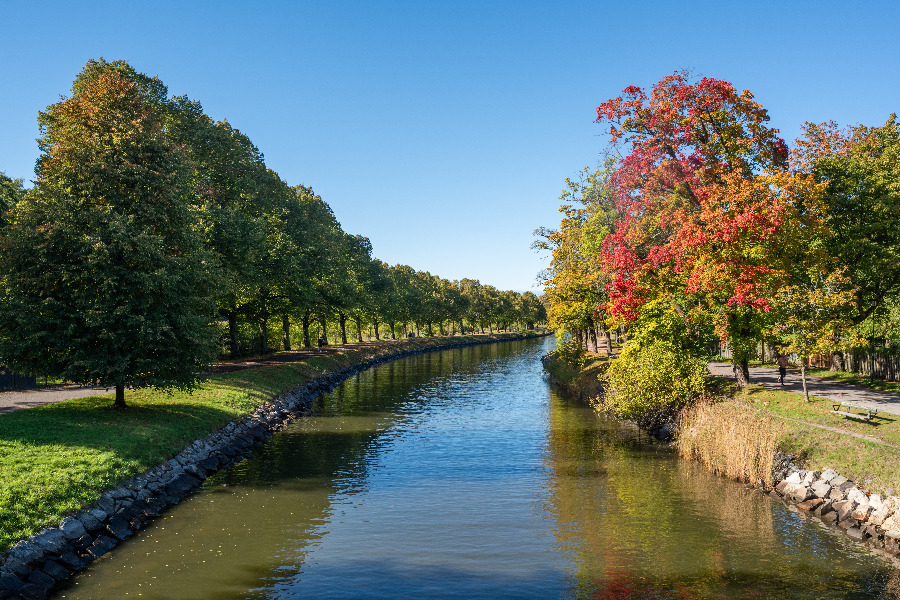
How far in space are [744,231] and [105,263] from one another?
30577mm

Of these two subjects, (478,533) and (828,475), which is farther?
(828,475)

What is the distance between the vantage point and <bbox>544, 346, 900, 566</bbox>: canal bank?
1866 cm

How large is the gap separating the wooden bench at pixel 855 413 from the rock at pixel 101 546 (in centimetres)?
2842

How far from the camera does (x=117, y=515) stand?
63.5 feet

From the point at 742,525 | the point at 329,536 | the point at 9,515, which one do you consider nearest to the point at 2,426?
the point at 9,515

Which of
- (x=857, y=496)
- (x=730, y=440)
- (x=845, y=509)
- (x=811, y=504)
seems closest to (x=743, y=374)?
(x=730, y=440)

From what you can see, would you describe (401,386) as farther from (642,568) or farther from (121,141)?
(642,568)

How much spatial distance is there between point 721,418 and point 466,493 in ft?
41.1

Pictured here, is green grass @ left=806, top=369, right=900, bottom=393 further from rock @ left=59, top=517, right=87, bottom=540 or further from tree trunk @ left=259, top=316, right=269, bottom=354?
tree trunk @ left=259, top=316, right=269, bottom=354

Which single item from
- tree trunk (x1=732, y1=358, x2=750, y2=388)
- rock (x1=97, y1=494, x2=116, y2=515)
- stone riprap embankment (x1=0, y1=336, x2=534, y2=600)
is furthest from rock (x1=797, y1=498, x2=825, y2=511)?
rock (x1=97, y1=494, x2=116, y2=515)

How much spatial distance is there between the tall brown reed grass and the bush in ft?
5.27

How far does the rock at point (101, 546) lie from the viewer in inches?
682

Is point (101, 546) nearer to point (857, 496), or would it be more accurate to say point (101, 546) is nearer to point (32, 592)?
point (32, 592)

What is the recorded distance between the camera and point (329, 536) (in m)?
19.1
